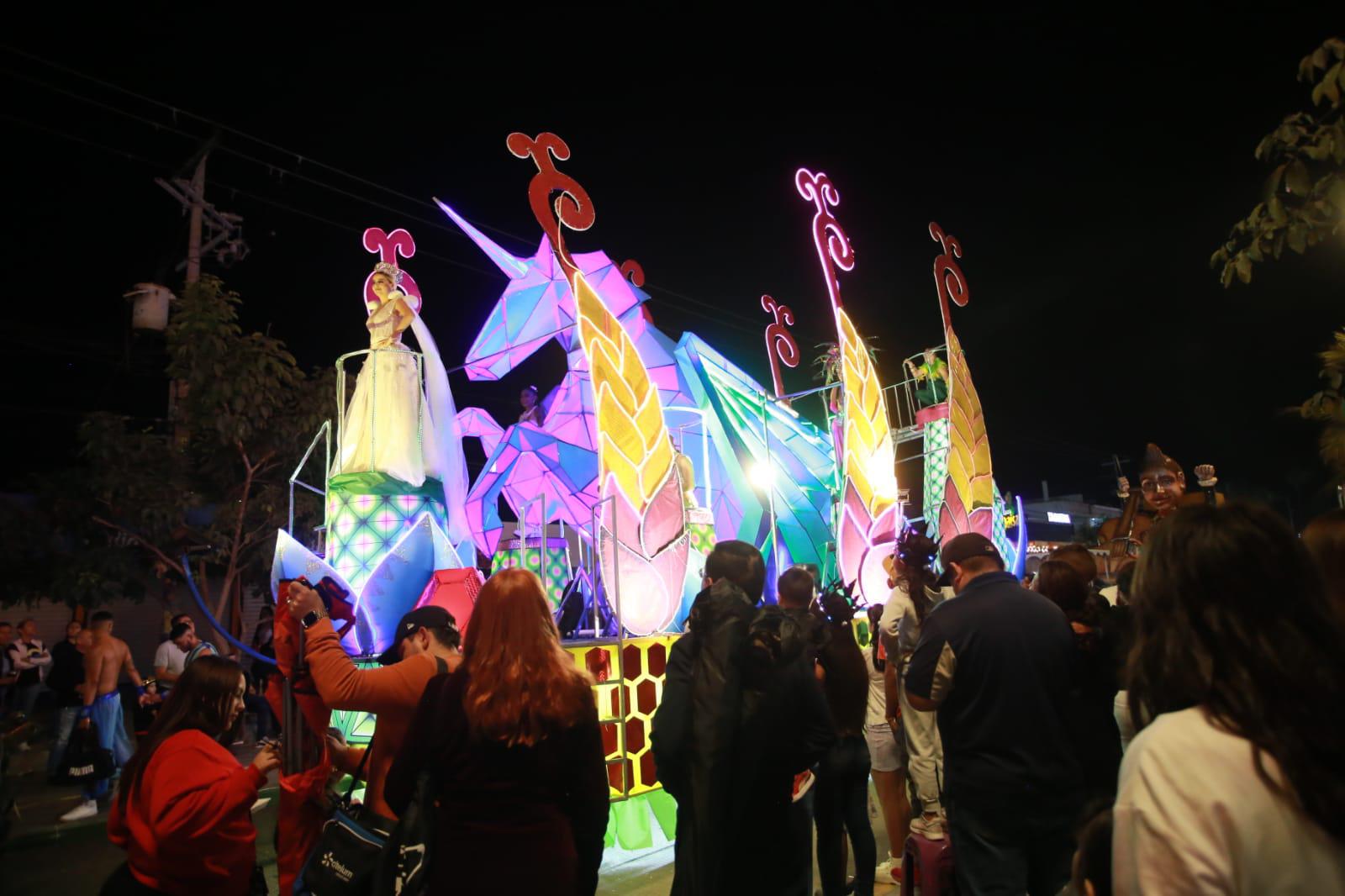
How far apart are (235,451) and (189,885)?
9649mm

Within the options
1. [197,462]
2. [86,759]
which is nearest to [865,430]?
[86,759]

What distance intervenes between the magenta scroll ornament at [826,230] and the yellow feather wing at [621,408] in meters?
3.72

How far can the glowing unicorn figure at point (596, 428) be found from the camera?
939 centimetres

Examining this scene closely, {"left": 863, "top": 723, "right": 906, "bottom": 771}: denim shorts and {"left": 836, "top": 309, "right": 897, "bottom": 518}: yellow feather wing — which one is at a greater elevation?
{"left": 836, "top": 309, "right": 897, "bottom": 518}: yellow feather wing

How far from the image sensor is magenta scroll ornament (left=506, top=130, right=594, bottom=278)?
6.91 m

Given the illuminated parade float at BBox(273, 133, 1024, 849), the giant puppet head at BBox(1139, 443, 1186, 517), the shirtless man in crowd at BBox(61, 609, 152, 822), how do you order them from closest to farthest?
the giant puppet head at BBox(1139, 443, 1186, 517)
the illuminated parade float at BBox(273, 133, 1024, 849)
the shirtless man in crowd at BBox(61, 609, 152, 822)

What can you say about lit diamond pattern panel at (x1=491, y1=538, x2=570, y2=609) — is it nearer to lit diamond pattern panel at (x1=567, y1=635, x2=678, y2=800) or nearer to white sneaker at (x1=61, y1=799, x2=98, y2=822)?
lit diamond pattern panel at (x1=567, y1=635, x2=678, y2=800)

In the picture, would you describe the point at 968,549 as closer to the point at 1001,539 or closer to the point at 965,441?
the point at 965,441

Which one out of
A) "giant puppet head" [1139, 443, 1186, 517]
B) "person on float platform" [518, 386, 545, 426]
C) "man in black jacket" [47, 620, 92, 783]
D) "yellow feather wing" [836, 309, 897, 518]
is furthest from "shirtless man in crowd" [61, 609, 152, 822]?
"giant puppet head" [1139, 443, 1186, 517]

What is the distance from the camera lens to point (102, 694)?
7.50 m

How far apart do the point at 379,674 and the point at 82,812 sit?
6179 mm

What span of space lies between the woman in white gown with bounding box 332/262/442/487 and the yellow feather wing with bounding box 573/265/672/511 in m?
1.69

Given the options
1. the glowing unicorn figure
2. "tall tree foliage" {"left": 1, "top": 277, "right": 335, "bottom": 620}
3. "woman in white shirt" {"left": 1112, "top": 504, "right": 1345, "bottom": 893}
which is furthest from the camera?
"tall tree foliage" {"left": 1, "top": 277, "right": 335, "bottom": 620}

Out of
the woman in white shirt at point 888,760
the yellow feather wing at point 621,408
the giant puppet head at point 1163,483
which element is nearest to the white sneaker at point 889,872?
the woman in white shirt at point 888,760
